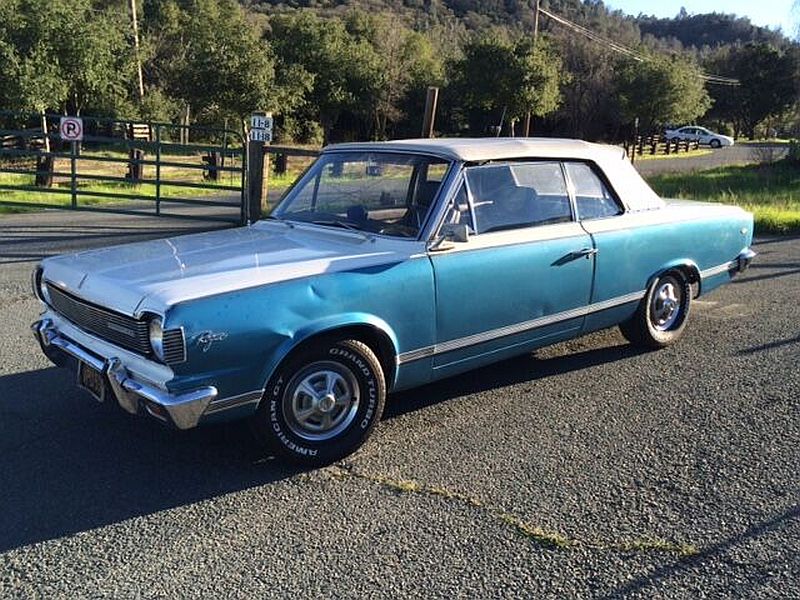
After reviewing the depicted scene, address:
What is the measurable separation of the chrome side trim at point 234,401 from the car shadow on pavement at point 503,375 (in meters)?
1.17

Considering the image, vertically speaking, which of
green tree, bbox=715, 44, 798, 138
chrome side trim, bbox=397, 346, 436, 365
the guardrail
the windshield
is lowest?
chrome side trim, bbox=397, 346, 436, 365

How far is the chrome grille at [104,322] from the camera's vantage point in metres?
3.40

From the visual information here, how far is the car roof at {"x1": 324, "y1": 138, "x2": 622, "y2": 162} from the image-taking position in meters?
4.49

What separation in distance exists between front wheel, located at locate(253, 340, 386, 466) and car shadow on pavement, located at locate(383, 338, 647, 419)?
2.09 feet

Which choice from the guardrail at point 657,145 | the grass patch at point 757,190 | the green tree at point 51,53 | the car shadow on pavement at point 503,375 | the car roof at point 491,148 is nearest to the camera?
the car roof at point 491,148

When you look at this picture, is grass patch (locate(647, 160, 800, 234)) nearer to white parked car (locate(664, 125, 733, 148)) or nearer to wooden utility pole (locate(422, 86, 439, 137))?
wooden utility pole (locate(422, 86, 439, 137))

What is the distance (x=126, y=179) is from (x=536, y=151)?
31.7 feet

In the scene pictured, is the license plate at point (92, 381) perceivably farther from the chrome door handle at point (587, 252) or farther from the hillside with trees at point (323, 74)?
the hillside with trees at point (323, 74)

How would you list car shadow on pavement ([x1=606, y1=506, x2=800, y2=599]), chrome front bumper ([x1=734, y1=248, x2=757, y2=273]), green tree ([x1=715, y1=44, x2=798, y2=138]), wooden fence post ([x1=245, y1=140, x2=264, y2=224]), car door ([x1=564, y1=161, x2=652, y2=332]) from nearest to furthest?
car shadow on pavement ([x1=606, y1=506, x2=800, y2=599]) < car door ([x1=564, y1=161, x2=652, y2=332]) < chrome front bumper ([x1=734, y1=248, x2=757, y2=273]) < wooden fence post ([x1=245, y1=140, x2=264, y2=224]) < green tree ([x1=715, y1=44, x2=798, y2=138])

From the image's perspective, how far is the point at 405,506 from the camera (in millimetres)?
3428

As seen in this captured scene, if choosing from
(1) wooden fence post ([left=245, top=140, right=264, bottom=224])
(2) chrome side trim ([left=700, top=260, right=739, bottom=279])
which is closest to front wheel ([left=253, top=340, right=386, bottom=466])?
(2) chrome side trim ([left=700, top=260, right=739, bottom=279])

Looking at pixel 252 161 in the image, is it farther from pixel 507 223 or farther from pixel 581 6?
pixel 581 6

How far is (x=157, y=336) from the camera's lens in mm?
3268

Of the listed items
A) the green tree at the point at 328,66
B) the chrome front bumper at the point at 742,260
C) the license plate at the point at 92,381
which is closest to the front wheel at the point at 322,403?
the license plate at the point at 92,381
